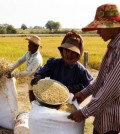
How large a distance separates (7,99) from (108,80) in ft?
9.03

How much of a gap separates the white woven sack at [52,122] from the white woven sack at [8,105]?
203 centimetres

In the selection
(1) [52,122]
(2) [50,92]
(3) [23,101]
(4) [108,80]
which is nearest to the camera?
(4) [108,80]

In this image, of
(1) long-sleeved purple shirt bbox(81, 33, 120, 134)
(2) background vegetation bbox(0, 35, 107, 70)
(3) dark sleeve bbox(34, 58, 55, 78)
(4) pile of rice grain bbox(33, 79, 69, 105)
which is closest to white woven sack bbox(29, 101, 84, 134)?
(4) pile of rice grain bbox(33, 79, 69, 105)

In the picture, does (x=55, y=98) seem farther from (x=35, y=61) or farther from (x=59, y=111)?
(x=35, y=61)

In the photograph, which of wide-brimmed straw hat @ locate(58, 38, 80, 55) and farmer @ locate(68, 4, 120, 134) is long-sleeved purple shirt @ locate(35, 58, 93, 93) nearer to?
wide-brimmed straw hat @ locate(58, 38, 80, 55)

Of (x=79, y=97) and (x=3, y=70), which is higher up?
(x=79, y=97)

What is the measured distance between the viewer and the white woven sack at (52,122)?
2951 millimetres

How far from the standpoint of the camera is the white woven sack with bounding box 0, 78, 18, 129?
506 cm

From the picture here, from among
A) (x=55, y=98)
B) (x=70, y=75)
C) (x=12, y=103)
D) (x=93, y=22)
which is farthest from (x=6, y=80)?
(x=93, y=22)

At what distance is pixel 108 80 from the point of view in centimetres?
258

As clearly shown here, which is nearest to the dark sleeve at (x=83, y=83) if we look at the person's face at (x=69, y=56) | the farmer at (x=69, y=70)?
the farmer at (x=69, y=70)

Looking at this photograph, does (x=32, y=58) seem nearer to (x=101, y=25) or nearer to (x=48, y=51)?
(x=101, y=25)

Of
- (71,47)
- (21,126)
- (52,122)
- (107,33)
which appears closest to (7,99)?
(21,126)

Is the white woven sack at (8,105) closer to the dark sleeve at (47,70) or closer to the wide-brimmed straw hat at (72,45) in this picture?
the dark sleeve at (47,70)
